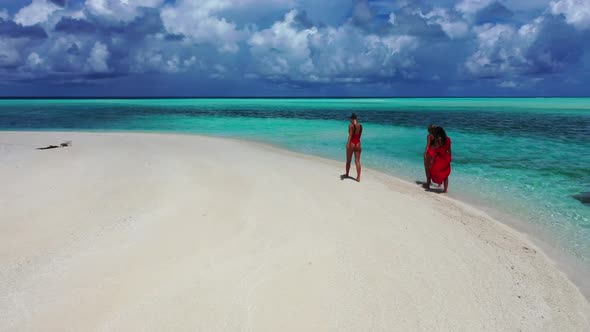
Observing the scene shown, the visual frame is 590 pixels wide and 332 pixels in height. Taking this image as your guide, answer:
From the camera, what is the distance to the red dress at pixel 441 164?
9.07 m

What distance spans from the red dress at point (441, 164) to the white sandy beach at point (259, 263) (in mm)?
1104

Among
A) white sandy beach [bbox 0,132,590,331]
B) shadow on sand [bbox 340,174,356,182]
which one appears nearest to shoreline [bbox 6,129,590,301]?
white sandy beach [bbox 0,132,590,331]

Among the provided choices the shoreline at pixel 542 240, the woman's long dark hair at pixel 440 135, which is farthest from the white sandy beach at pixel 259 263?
the woman's long dark hair at pixel 440 135

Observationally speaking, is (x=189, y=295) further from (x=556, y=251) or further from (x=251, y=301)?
(x=556, y=251)

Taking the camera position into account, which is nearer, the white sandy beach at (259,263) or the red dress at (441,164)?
the white sandy beach at (259,263)

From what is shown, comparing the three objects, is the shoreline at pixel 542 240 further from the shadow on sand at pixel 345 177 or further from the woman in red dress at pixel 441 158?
the shadow on sand at pixel 345 177

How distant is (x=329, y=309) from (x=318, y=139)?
18.8 m

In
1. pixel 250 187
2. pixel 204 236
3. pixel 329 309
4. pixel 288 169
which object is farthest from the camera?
pixel 288 169

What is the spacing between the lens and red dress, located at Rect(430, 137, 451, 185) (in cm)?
907

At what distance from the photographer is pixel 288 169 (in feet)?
36.3

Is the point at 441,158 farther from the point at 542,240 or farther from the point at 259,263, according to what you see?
the point at 259,263

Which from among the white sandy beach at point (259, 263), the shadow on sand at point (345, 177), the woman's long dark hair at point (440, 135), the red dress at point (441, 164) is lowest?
the white sandy beach at point (259, 263)

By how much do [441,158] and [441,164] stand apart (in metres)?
0.16

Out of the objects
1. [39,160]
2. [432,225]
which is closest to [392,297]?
[432,225]
